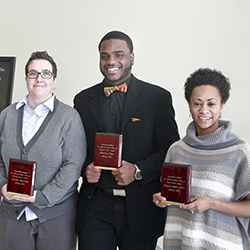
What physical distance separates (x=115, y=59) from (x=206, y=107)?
716 mm

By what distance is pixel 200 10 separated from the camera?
2902 mm

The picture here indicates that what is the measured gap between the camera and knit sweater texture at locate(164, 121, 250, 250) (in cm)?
140

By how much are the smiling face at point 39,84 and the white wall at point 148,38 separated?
56.3 inches

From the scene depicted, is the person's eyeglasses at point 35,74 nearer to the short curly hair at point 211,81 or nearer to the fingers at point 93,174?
the fingers at point 93,174

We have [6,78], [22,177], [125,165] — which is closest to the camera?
[22,177]

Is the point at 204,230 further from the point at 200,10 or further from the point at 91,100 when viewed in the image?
the point at 200,10

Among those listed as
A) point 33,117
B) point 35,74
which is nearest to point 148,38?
point 35,74

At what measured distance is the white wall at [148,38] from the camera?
2793mm

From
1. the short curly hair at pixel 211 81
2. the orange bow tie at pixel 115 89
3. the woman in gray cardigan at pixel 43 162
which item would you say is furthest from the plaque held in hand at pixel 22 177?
the short curly hair at pixel 211 81

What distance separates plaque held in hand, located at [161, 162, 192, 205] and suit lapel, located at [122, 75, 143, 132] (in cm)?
51

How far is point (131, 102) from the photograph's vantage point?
6.28 ft

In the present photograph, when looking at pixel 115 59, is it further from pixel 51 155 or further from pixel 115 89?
pixel 51 155

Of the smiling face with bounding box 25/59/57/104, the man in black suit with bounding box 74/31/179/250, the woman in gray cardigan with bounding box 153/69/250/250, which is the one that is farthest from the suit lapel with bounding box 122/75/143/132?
the smiling face with bounding box 25/59/57/104

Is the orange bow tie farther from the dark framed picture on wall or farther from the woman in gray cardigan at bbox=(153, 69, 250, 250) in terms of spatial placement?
the dark framed picture on wall
